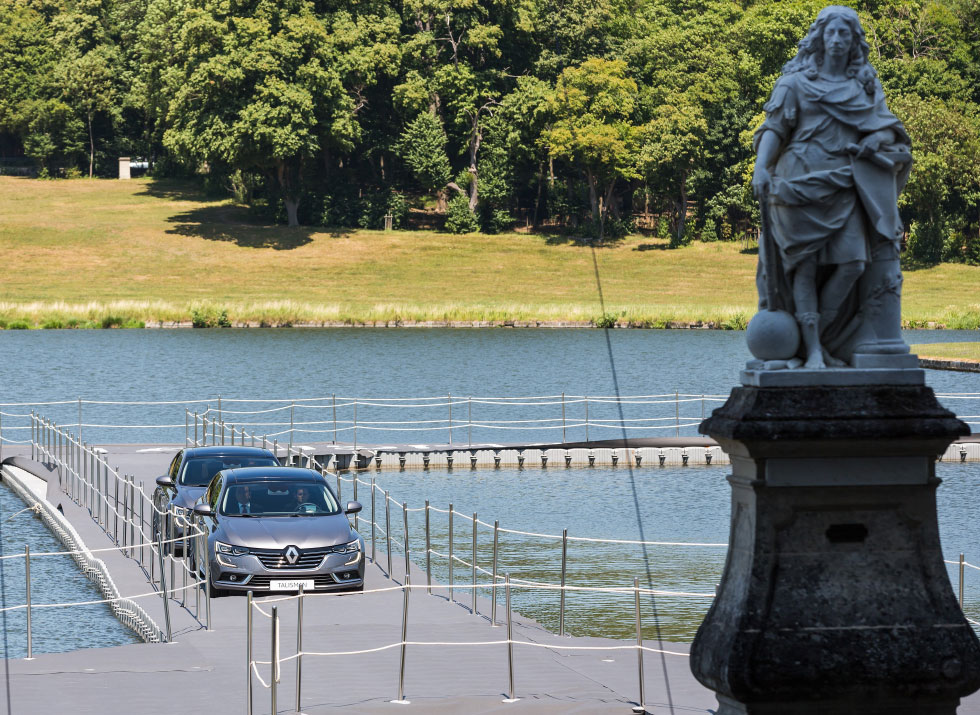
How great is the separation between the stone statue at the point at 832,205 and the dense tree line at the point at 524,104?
91000mm

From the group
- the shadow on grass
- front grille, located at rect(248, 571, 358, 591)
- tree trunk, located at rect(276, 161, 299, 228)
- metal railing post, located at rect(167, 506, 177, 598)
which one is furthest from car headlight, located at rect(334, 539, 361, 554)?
tree trunk, located at rect(276, 161, 299, 228)

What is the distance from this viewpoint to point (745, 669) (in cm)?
730

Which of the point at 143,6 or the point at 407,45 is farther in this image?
the point at 143,6

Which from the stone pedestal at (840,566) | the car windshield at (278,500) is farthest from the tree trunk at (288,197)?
the stone pedestal at (840,566)

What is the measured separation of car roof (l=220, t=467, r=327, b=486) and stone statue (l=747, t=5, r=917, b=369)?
1264 centimetres

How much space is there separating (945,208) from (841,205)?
3840 inches

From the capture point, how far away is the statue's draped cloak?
26.0 feet

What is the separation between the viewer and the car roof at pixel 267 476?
20.0 meters

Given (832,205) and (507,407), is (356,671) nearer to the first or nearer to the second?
(832,205)

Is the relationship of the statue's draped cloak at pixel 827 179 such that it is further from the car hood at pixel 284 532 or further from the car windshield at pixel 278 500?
the car windshield at pixel 278 500

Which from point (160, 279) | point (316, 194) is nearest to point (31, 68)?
point (316, 194)

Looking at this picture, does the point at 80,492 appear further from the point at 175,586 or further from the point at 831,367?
the point at 831,367

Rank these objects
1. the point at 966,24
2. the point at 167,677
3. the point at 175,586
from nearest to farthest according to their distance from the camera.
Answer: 1. the point at 167,677
2. the point at 175,586
3. the point at 966,24

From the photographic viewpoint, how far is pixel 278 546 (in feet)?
59.8
